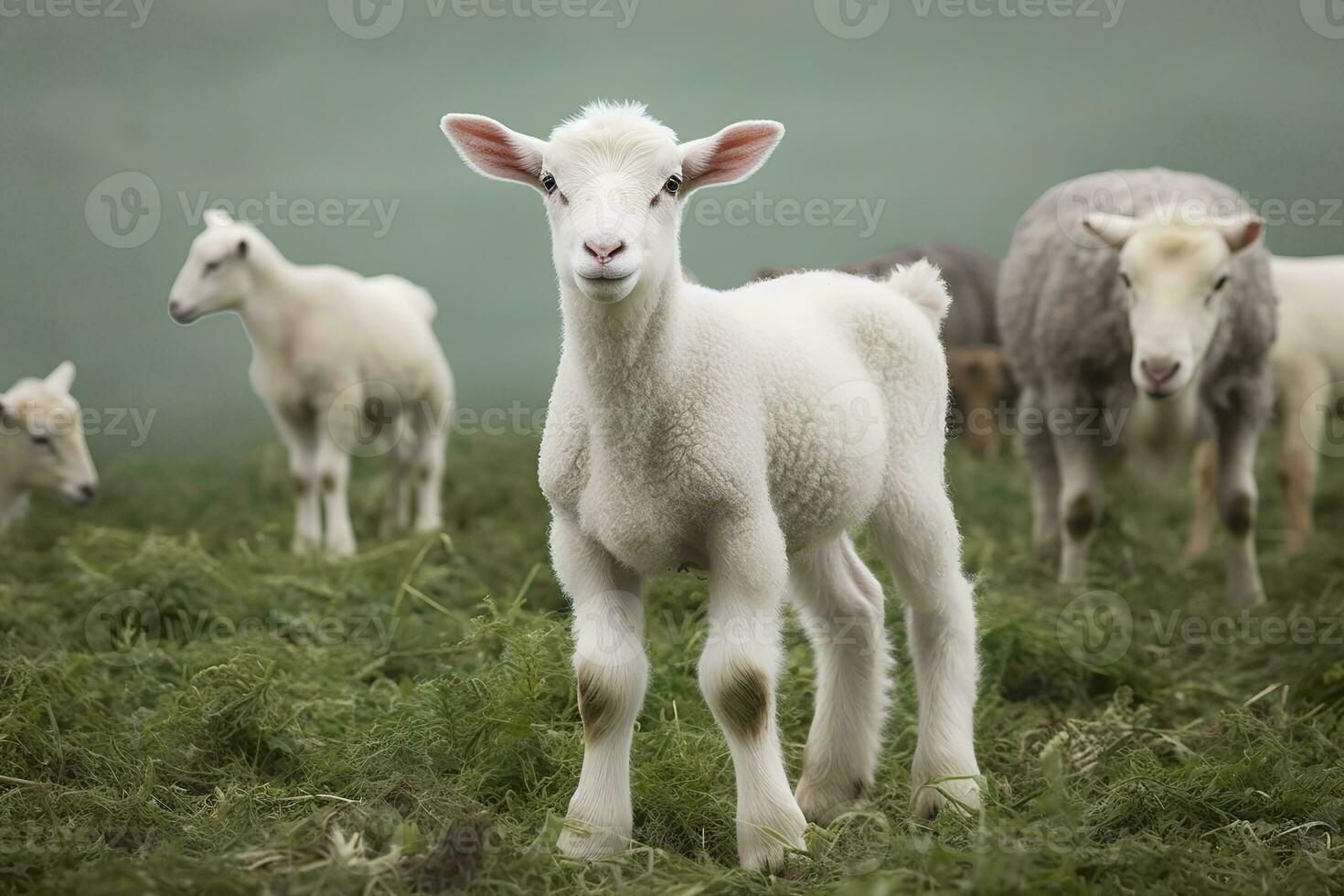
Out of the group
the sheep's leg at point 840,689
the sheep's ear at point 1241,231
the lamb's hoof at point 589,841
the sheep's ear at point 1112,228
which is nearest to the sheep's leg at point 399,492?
the sheep's ear at point 1112,228

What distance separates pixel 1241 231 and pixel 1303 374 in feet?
9.80

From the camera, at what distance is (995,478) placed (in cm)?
1136

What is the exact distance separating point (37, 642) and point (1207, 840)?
5007 millimetres

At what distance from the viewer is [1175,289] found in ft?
23.1

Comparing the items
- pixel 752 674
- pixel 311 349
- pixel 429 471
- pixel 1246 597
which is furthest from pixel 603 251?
pixel 429 471

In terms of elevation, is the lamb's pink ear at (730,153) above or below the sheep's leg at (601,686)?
above

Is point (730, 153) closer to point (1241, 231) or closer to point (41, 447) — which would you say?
point (1241, 231)

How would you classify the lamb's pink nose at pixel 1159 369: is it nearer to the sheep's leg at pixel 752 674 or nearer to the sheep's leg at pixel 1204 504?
the sheep's leg at pixel 1204 504

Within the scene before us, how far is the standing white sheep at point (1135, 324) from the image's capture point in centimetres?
716

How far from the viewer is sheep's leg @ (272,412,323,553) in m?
9.52

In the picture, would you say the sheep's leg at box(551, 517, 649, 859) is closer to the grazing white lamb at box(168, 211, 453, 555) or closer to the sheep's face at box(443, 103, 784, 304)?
the sheep's face at box(443, 103, 784, 304)

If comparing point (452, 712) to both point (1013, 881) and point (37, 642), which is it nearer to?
point (1013, 881)

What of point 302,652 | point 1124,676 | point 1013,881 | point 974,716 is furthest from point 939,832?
point 302,652

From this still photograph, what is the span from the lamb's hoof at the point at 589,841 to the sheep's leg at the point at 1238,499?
17.4 ft
